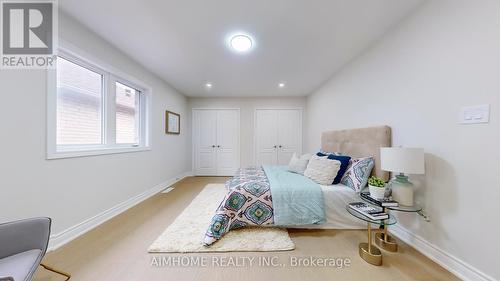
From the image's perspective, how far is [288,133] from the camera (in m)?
5.07

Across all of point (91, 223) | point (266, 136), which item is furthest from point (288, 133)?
point (91, 223)

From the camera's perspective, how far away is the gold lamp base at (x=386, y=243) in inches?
65.2

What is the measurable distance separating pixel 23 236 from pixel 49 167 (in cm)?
75

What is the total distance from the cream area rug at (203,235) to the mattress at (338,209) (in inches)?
18.6

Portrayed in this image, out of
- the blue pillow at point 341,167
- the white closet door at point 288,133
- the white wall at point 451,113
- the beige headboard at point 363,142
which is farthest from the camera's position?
the white closet door at point 288,133

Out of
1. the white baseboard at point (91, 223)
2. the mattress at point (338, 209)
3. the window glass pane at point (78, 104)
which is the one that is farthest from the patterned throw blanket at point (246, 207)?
the window glass pane at point (78, 104)

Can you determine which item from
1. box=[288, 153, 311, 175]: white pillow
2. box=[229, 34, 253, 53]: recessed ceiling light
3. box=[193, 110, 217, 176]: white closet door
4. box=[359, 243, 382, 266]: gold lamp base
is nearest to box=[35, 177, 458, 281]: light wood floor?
box=[359, 243, 382, 266]: gold lamp base

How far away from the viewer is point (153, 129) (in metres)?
3.39

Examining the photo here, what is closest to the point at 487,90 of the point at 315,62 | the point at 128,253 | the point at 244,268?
the point at 315,62

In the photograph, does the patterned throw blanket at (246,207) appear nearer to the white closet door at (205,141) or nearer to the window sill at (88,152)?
the window sill at (88,152)

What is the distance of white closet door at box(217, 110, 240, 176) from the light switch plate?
425cm

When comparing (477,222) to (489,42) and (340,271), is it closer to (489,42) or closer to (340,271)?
(340,271)

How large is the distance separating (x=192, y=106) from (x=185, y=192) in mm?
2617

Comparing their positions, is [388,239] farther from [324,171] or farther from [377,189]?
[324,171]
